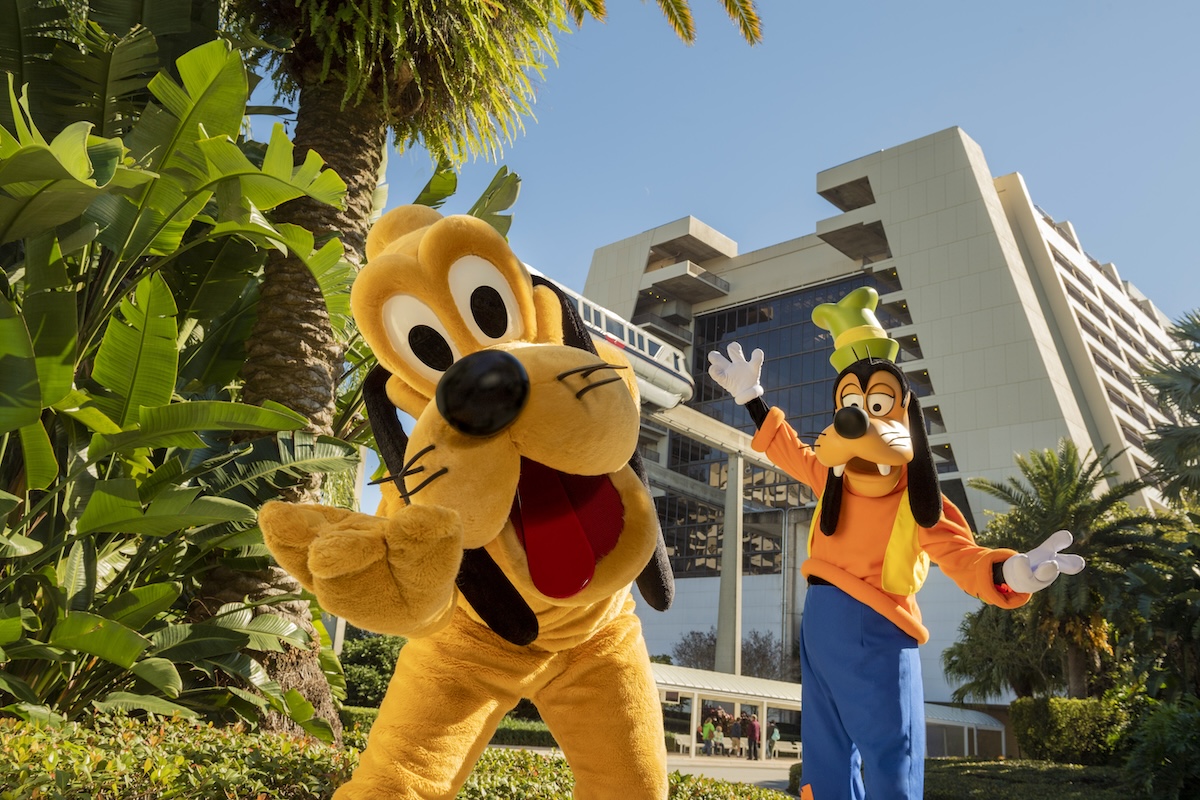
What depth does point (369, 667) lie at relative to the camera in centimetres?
1436

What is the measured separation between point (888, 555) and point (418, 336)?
202 cm

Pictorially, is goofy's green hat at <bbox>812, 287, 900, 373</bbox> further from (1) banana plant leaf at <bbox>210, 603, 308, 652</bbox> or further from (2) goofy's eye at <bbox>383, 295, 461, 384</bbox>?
(1) banana plant leaf at <bbox>210, 603, 308, 652</bbox>

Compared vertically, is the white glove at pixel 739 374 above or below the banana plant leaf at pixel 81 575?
above

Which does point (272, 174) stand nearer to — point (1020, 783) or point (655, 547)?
point (655, 547)

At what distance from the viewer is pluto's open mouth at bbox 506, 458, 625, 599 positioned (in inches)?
77.1

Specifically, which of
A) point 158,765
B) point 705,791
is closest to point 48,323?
point 158,765

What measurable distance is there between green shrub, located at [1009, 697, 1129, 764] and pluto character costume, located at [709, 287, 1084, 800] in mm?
15538

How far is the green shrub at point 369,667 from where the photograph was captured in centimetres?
1396

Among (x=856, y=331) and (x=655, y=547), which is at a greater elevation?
(x=856, y=331)

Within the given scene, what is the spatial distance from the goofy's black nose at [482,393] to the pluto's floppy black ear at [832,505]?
2.03 metres

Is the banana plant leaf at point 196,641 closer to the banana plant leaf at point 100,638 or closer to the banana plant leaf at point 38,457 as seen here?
the banana plant leaf at point 100,638

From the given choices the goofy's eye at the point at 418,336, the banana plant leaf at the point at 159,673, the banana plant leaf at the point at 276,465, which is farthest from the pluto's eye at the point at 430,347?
the banana plant leaf at the point at 276,465

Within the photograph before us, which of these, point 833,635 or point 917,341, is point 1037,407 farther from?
point 833,635

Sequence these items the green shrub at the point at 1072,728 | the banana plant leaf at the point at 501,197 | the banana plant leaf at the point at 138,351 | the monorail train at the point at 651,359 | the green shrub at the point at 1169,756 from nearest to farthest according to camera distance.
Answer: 1. the banana plant leaf at the point at 138,351
2. the banana plant leaf at the point at 501,197
3. the green shrub at the point at 1169,756
4. the green shrub at the point at 1072,728
5. the monorail train at the point at 651,359
